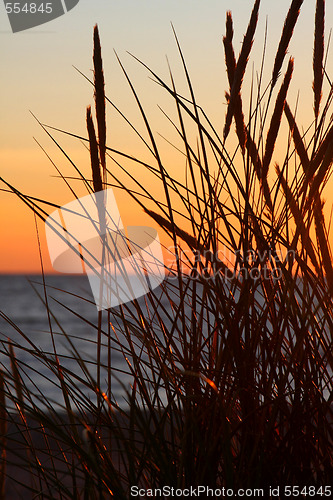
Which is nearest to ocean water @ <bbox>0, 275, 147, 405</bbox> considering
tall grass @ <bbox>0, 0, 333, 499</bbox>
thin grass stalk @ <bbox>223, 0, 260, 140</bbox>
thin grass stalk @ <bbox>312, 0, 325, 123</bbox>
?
tall grass @ <bbox>0, 0, 333, 499</bbox>

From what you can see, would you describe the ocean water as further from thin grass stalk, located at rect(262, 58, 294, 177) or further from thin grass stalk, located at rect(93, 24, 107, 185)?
thin grass stalk, located at rect(262, 58, 294, 177)

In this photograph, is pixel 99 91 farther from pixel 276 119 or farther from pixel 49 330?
pixel 49 330

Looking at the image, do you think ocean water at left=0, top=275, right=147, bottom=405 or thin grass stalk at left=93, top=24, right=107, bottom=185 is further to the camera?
ocean water at left=0, top=275, right=147, bottom=405

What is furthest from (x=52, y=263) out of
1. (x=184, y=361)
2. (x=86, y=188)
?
(x=184, y=361)

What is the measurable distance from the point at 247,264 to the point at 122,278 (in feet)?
0.67

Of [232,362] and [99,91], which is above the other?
[99,91]

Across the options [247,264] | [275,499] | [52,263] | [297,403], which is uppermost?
[52,263]

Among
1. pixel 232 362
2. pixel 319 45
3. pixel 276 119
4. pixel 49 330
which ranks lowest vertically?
pixel 232 362

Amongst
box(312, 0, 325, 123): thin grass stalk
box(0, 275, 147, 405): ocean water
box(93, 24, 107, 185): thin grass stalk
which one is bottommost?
box(93, 24, 107, 185): thin grass stalk

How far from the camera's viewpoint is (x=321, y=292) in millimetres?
800

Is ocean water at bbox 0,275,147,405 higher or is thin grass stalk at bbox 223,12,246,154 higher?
ocean water at bbox 0,275,147,405

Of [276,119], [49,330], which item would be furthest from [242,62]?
[49,330]

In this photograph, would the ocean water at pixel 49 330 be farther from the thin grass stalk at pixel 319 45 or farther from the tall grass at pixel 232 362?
the thin grass stalk at pixel 319 45

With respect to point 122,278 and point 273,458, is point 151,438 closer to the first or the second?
point 273,458
